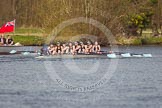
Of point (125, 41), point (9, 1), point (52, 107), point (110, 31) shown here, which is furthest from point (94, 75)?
point (9, 1)

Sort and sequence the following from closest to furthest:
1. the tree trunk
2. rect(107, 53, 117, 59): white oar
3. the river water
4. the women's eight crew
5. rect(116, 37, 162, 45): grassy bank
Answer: the river water → rect(107, 53, 117, 59): white oar → the women's eight crew → rect(116, 37, 162, 45): grassy bank → the tree trunk

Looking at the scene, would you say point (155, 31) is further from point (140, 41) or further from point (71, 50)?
point (71, 50)

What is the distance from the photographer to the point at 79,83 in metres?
34.6

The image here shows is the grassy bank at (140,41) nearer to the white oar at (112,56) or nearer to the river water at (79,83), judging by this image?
the white oar at (112,56)

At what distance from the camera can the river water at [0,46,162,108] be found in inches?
1103

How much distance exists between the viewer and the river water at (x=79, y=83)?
2802 centimetres

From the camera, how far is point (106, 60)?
50.8 metres


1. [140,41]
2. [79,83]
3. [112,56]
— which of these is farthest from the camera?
[140,41]

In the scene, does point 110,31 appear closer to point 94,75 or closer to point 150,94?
point 94,75

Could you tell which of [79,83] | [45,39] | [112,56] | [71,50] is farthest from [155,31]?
[79,83]

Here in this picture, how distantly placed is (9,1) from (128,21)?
2010 cm

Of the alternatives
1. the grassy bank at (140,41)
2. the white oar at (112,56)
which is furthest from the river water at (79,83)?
the grassy bank at (140,41)

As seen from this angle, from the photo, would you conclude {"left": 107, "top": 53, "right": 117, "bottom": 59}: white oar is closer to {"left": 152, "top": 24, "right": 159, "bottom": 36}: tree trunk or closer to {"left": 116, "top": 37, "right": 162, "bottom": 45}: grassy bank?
{"left": 116, "top": 37, "right": 162, "bottom": 45}: grassy bank

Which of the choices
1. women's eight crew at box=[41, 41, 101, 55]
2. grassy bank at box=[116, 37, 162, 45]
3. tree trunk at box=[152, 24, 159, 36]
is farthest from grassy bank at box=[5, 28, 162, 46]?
women's eight crew at box=[41, 41, 101, 55]
